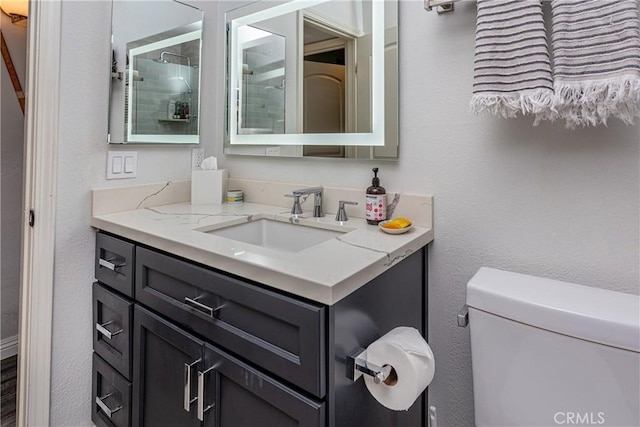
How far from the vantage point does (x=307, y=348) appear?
2.27 feet

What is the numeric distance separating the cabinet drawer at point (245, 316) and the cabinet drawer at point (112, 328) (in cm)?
17

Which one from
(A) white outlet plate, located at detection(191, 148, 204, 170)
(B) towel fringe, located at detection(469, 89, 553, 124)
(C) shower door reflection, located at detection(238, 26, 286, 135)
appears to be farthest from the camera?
(A) white outlet plate, located at detection(191, 148, 204, 170)

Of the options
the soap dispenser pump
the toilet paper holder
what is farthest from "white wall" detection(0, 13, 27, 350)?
the toilet paper holder

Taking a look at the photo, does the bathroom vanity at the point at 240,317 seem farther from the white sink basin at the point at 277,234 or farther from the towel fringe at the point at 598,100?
the towel fringe at the point at 598,100

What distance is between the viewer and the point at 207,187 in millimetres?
1517

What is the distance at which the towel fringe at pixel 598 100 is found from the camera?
712mm

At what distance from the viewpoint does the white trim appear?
3.78 ft

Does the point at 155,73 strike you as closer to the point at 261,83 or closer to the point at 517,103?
the point at 261,83

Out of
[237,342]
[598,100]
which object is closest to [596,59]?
[598,100]

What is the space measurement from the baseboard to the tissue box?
1.38 m

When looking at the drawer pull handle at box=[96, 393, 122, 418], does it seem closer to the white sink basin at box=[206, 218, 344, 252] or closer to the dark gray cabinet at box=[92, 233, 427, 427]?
the dark gray cabinet at box=[92, 233, 427, 427]

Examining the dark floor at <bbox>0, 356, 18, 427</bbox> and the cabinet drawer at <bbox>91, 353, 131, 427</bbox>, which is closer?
the cabinet drawer at <bbox>91, 353, 131, 427</bbox>

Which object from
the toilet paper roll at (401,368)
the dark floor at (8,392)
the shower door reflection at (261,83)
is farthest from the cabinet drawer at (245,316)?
the dark floor at (8,392)

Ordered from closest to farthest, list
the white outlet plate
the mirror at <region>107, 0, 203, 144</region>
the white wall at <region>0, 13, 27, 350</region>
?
1. the mirror at <region>107, 0, 203, 144</region>
2. the white outlet plate
3. the white wall at <region>0, 13, 27, 350</region>
